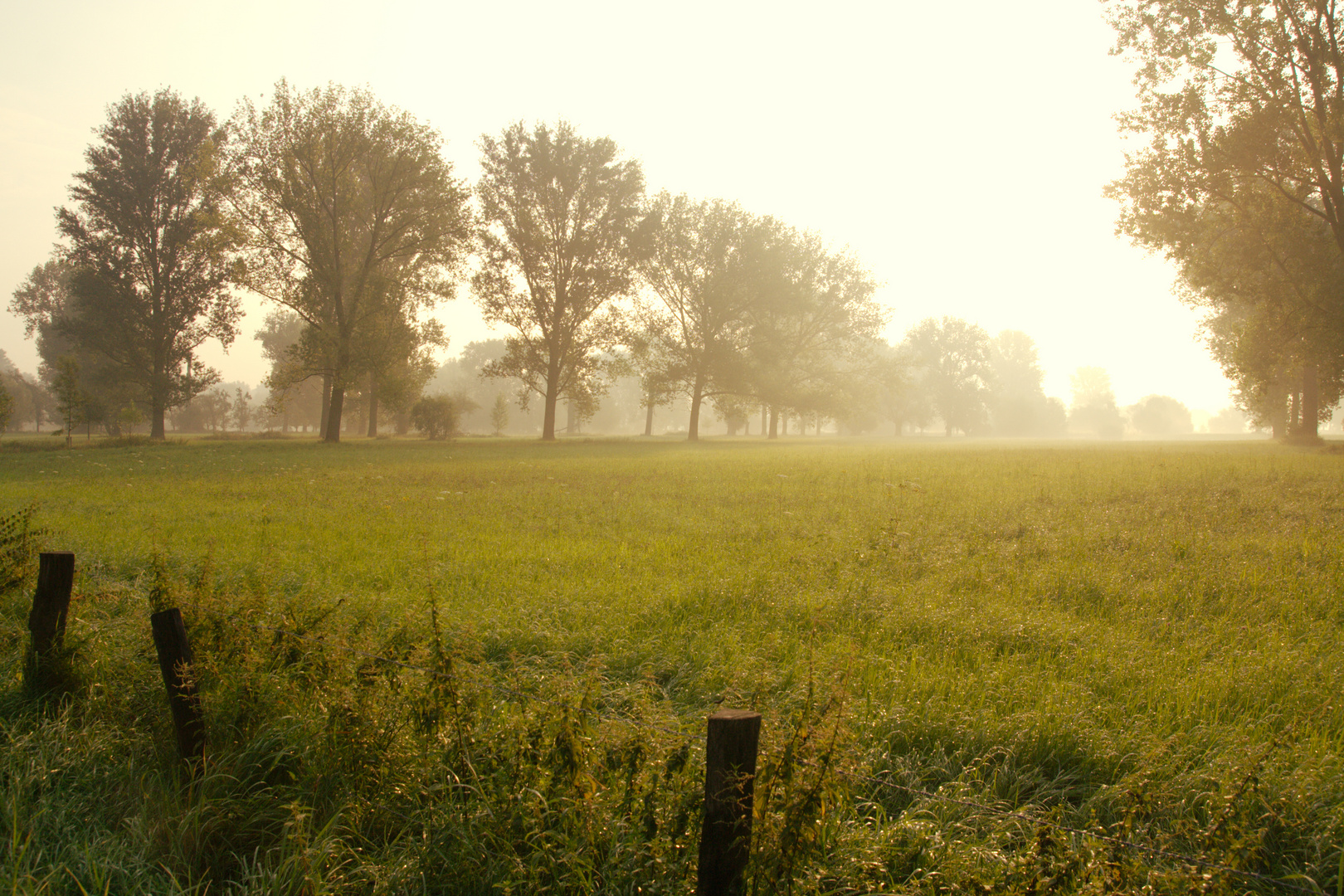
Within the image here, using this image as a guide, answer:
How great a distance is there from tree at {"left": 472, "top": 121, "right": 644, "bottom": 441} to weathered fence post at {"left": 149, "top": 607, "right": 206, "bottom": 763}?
3523 cm

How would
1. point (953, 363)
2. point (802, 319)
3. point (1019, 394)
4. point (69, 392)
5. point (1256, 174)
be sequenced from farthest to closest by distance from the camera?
point (1019, 394), point (953, 363), point (802, 319), point (69, 392), point (1256, 174)

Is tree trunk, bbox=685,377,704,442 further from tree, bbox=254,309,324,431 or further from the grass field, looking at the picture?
A: the grass field

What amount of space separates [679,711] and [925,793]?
218 centimetres

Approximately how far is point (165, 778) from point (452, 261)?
116ft

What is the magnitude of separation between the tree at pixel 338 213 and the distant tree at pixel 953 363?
68083 mm

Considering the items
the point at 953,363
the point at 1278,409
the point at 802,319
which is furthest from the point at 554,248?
the point at 953,363

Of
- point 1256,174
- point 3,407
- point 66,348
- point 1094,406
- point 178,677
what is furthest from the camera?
point 1094,406

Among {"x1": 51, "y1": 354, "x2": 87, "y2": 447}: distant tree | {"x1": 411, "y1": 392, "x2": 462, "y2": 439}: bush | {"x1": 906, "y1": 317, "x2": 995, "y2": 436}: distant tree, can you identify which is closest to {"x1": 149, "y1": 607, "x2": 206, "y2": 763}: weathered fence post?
{"x1": 51, "y1": 354, "x2": 87, "y2": 447}: distant tree

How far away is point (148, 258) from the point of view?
38219mm

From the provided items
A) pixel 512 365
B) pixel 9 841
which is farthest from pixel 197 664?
pixel 512 365

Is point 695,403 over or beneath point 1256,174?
beneath

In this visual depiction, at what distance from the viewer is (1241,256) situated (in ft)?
80.1

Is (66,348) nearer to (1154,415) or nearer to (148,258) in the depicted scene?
(148,258)

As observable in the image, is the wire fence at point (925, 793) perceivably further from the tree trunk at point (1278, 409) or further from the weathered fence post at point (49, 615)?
the tree trunk at point (1278, 409)
